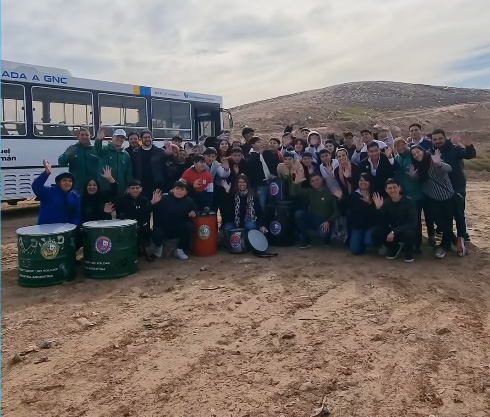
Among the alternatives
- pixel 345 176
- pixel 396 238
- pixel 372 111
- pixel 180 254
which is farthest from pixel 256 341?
pixel 372 111

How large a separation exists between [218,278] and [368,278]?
6.28 ft

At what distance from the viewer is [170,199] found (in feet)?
23.5

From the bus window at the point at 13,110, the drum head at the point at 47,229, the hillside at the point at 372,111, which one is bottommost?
the drum head at the point at 47,229

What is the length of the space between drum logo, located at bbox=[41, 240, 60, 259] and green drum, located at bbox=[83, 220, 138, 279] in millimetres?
408

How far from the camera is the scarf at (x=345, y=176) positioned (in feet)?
24.1

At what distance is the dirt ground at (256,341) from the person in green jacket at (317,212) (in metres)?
1.04

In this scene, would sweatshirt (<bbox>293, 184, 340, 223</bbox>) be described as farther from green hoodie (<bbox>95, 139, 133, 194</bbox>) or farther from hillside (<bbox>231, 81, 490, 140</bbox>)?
hillside (<bbox>231, 81, 490, 140</bbox>)

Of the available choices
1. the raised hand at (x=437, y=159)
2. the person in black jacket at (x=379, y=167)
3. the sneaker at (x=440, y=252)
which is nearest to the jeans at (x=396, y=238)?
the sneaker at (x=440, y=252)

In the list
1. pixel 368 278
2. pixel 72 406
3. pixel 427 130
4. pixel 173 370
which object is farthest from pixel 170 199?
pixel 427 130

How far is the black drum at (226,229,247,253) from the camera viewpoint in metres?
7.43

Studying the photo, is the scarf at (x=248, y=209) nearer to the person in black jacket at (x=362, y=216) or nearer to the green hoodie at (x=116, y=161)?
the person in black jacket at (x=362, y=216)

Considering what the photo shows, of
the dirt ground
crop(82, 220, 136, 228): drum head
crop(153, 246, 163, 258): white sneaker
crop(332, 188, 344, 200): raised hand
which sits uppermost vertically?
crop(332, 188, 344, 200): raised hand

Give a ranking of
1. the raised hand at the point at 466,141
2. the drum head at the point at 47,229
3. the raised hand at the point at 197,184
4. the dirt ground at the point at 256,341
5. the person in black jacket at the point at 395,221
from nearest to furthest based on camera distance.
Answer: the dirt ground at the point at 256,341
the drum head at the point at 47,229
the person in black jacket at the point at 395,221
the raised hand at the point at 466,141
the raised hand at the point at 197,184

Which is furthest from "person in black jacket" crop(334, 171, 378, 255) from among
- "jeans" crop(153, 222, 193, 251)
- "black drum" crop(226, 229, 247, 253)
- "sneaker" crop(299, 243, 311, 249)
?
→ "jeans" crop(153, 222, 193, 251)
